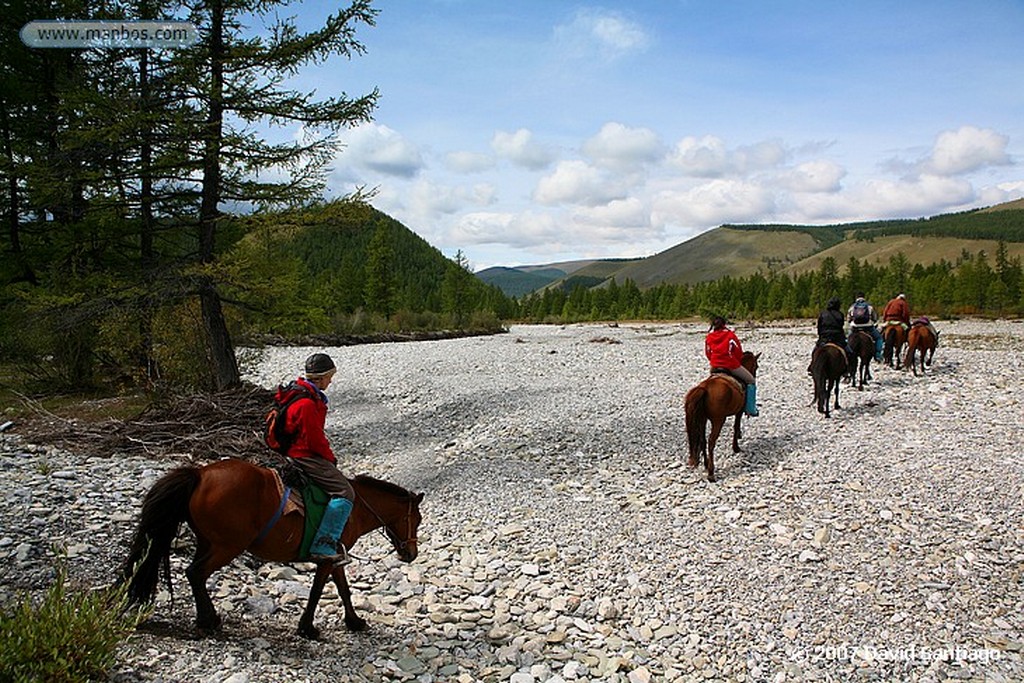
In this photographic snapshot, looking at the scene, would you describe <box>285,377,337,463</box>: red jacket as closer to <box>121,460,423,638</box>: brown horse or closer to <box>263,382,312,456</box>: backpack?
<box>263,382,312,456</box>: backpack

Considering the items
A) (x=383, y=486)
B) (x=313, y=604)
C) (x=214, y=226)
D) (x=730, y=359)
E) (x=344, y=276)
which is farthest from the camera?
(x=344, y=276)

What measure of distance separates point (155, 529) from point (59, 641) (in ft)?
3.81

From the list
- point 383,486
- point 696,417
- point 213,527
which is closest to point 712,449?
point 696,417

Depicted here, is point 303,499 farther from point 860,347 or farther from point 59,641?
point 860,347

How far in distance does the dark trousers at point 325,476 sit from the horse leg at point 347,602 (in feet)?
2.27

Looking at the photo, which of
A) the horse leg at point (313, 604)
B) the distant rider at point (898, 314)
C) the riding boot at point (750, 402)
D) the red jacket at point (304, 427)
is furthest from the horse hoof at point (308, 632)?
the distant rider at point (898, 314)

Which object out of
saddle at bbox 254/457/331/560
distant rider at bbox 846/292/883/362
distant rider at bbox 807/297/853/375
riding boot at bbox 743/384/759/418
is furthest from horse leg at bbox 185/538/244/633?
distant rider at bbox 846/292/883/362

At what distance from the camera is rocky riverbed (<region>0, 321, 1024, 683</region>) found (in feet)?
16.9

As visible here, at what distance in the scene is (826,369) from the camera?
12.5 m

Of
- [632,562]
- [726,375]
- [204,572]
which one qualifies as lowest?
[632,562]

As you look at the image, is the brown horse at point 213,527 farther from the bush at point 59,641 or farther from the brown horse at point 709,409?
the brown horse at point 709,409

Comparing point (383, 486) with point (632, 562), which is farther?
point (632, 562)

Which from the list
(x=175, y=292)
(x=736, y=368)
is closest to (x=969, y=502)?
(x=736, y=368)

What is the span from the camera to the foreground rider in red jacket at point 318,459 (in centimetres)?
527
